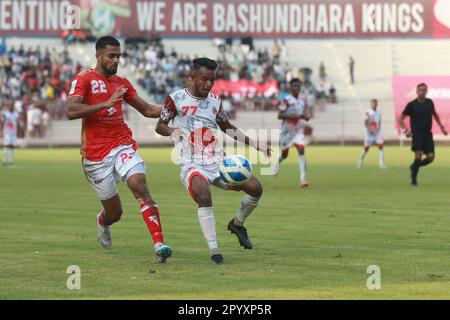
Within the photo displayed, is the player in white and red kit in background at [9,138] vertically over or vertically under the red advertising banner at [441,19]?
under

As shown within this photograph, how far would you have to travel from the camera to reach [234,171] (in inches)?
515

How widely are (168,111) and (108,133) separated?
753 millimetres

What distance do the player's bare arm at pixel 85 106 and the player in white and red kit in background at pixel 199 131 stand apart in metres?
0.76

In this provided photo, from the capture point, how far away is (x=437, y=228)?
54.4 feet

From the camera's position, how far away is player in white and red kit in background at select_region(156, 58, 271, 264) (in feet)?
42.6

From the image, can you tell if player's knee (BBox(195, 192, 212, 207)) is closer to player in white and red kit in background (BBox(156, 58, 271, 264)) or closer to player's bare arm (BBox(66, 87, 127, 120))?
player in white and red kit in background (BBox(156, 58, 271, 264))

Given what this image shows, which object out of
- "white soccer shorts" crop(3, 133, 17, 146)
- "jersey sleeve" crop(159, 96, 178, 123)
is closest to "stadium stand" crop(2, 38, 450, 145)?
"white soccer shorts" crop(3, 133, 17, 146)

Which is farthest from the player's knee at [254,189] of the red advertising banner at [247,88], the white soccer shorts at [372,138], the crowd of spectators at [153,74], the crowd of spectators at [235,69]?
the red advertising banner at [247,88]

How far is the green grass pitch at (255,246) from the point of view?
10516 millimetres

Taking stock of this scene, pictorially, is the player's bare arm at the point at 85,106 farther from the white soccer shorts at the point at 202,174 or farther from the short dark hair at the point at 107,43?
the white soccer shorts at the point at 202,174

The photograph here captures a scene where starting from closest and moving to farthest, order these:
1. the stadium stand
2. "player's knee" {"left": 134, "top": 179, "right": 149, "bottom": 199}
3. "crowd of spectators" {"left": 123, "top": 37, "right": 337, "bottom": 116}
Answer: "player's knee" {"left": 134, "top": 179, "right": 149, "bottom": 199}
the stadium stand
"crowd of spectators" {"left": 123, "top": 37, "right": 337, "bottom": 116}

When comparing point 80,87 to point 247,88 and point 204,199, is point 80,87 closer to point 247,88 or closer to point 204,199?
point 204,199

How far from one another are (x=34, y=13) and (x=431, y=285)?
2313 inches

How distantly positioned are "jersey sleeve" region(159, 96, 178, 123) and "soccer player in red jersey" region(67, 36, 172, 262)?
0.13 m
